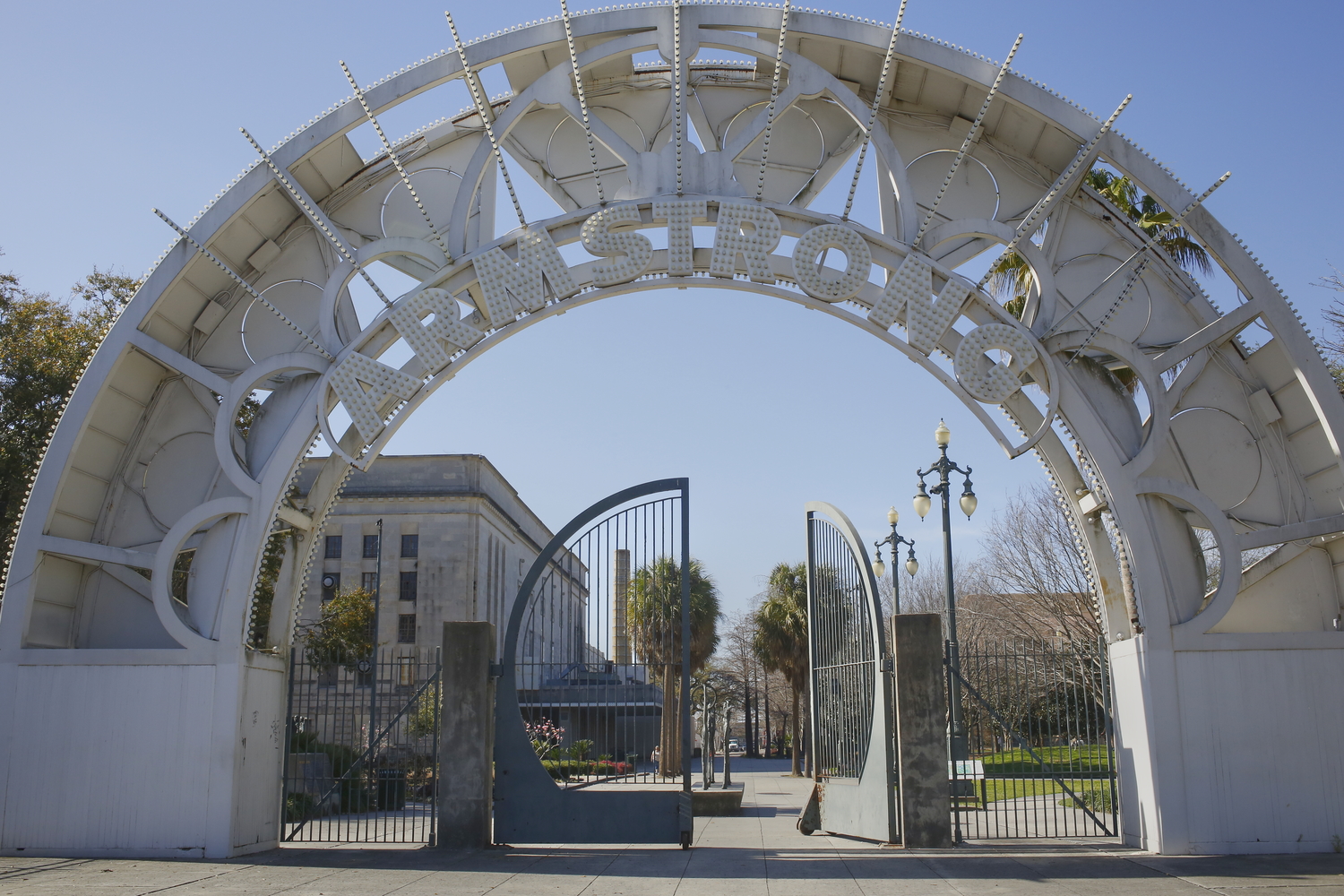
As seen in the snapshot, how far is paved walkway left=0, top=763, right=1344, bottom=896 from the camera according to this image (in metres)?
9.09

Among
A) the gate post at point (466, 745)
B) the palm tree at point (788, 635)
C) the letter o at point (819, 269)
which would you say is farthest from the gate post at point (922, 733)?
the palm tree at point (788, 635)

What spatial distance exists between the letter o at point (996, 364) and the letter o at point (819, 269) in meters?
1.39

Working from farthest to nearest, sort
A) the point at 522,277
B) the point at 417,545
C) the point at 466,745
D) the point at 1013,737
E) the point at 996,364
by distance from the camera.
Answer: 1. the point at 417,545
2. the point at 522,277
3. the point at 996,364
4. the point at 466,745
5. the point at 1013,737

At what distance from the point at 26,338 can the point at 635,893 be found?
17.3 m

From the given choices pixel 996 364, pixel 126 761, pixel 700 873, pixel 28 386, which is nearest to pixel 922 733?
pixel 700 873

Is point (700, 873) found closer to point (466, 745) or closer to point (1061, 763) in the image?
point (466, 745)

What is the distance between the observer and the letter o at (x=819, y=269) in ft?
40.0

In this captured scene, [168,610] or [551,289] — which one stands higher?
[551,289]

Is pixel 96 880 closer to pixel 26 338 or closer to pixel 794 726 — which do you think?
pixel 26 338

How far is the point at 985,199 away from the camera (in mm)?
13008

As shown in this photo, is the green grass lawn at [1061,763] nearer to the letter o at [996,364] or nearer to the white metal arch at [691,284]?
the white metal arch at [691,284]

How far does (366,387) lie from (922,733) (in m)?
7.34

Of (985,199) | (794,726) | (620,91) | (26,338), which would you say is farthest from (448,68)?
(794,726)

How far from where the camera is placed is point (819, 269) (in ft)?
40.2
